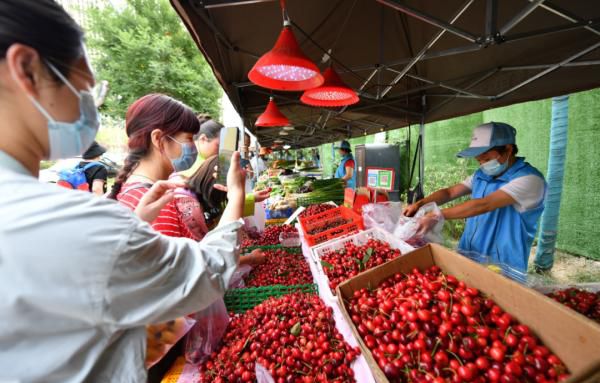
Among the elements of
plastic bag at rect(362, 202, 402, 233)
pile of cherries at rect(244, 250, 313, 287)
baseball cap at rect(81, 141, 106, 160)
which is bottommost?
pile of cherries at rect(244, 250, 313, 287)

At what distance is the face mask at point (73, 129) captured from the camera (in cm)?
79

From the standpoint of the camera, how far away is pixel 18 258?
0.59 meters

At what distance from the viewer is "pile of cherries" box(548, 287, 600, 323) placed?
4.41 feet

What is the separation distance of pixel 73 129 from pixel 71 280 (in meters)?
0.56

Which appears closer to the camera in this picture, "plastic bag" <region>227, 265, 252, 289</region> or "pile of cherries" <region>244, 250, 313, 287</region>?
"plastic bag" <region>227, 265, 252, 289</region>

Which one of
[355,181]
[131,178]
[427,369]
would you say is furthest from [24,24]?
[355,181]

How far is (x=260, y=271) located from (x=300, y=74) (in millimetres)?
1878

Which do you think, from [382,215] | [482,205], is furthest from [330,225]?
[482,205]

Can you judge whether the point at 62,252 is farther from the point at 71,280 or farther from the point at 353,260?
the point at 353,260

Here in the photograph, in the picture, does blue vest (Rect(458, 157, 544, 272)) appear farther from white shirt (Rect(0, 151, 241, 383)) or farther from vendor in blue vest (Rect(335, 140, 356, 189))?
vendor in blue vest (Rect(335, 140, 356, 189))

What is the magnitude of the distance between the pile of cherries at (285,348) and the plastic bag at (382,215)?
1176 millimetres

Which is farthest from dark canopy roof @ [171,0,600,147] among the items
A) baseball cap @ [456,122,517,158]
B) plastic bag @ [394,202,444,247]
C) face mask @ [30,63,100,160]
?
plastic bag @ [394,202,444,247]

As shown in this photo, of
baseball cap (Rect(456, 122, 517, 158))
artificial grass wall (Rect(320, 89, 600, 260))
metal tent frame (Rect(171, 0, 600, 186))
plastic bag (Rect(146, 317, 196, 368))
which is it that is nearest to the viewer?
plastic bag (Rect(146, 317, 196, 368))

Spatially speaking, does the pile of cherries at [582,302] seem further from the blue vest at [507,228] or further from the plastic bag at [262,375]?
the plastic bag at [262,375]
